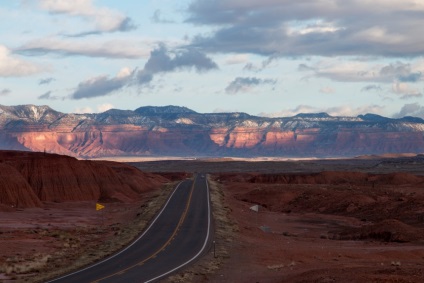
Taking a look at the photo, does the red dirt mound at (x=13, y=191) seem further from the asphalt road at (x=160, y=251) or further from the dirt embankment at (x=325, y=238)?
the dirt embankment at (x=325, y=238)

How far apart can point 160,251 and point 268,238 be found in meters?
15.0

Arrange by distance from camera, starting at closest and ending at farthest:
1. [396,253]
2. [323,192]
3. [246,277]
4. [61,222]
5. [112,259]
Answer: [246,277]
[112,259]
[396,253]
[61,222]
[323,192]

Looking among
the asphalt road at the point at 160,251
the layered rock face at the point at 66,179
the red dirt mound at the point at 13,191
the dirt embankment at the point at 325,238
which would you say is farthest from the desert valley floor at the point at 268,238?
the layered rock face at the point at 66,179

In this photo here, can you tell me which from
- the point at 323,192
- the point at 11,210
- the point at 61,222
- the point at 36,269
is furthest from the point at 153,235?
the point at 323,192

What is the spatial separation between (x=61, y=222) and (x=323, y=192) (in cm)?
4207

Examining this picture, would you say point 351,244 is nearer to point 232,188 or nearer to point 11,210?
point 11,210

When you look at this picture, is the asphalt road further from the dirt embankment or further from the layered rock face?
the layered rock face

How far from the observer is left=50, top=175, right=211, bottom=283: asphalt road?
33.8 meters

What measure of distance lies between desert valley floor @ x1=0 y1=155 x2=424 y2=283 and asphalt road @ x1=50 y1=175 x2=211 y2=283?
45.1 inches

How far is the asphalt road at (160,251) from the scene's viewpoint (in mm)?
33812

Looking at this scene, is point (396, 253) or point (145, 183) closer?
point (396, 253)

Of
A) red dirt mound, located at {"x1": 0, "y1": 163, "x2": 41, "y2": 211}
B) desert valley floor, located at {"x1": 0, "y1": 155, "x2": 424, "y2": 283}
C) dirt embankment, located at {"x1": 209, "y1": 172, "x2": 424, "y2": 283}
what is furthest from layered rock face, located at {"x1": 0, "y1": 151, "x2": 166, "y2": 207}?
dirt embankment, located at {"x1": 209, "y1": 172, "x2": 424, "y2": 283}

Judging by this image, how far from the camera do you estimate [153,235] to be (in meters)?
52.5

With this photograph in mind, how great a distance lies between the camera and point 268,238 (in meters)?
56.1
